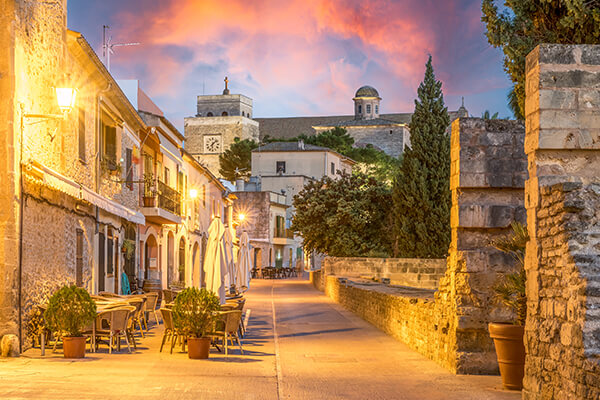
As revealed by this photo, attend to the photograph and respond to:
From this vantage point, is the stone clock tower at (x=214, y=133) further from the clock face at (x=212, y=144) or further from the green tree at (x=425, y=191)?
the green tree at (x=425, y=191)

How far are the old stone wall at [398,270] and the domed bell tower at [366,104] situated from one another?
9120 cm

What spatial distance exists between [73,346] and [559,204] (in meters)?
7.12

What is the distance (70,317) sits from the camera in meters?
11.2

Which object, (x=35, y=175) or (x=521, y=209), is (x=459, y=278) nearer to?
(x=521, y=209)

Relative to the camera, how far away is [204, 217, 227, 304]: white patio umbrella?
663 inches

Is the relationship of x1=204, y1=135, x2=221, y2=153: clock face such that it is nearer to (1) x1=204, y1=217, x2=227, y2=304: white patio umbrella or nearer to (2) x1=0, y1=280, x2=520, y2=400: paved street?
(1) x1=204, y1=217, x2=227, y2=304: white patio umbrella

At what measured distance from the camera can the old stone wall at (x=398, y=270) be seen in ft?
105

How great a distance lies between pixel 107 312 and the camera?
39.1ft

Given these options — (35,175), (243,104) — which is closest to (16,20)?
(35,175)

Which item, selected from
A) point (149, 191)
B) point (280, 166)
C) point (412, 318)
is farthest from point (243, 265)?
point (280, 166)

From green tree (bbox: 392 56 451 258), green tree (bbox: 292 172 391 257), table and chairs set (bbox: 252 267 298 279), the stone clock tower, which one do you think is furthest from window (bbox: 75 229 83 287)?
the stone clock tower

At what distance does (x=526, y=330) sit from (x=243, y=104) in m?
123

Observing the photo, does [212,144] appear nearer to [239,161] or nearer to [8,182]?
[239,161]

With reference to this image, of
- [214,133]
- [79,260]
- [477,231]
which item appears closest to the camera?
[477,231]
